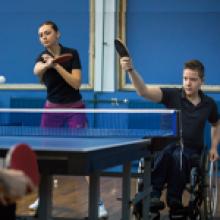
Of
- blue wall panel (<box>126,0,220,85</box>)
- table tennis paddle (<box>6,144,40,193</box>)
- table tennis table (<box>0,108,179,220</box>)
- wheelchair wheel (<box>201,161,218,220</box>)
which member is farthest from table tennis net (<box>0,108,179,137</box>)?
table tennis paddle (<box>6,144,40,193</box>)

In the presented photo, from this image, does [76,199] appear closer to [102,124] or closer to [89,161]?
[102,124]

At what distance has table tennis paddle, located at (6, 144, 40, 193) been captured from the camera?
1931mm

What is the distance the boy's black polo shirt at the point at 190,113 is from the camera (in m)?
4.29

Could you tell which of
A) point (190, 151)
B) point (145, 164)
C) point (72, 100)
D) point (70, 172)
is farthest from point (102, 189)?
point (70, 172)

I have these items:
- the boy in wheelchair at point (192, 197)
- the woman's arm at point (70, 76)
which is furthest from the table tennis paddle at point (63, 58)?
the boy in wheelchair at point (192, 197)

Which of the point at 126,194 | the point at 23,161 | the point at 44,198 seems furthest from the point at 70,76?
the point at 23,161

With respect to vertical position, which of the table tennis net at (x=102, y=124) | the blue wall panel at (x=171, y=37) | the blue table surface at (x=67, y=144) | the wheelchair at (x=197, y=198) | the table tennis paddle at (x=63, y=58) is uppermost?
the blue wall panel at (x=171, y=37)

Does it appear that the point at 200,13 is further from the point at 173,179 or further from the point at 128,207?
the point at 128,207

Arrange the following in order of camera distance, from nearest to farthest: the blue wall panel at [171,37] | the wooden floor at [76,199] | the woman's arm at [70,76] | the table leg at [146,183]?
the table leg at [146,183] → the woman's arm at [70,76] → the wooden floor at [76,199] → the blue wall panel at [171,37]

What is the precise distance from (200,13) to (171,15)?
0.33 m

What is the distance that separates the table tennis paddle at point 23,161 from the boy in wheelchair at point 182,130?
196 cm

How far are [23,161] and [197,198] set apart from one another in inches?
92.7

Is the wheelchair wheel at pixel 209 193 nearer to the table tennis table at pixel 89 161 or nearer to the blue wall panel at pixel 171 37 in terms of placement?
the table tennis table at pixel 89 161

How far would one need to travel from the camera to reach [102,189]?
6.36m
